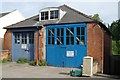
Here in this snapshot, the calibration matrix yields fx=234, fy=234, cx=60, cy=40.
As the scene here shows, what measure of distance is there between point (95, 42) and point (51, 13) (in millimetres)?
5749

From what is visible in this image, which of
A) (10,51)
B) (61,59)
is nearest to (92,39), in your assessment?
(61,59)

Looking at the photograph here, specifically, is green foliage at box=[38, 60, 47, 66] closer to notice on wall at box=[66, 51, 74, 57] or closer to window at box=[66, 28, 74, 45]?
notice on wall at box=[66, 51, 74, 57]

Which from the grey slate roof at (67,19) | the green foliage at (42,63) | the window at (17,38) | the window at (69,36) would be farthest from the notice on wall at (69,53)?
the window at (17,38)

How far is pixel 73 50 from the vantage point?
786 inches

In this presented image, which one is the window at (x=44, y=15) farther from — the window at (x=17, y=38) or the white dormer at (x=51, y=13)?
the window at (x=17, y=38)

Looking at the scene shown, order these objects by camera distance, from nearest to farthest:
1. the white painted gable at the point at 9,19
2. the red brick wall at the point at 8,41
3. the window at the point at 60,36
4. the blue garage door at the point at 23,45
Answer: the window at the point at 60,36 < the blue garage door at the point at 23,45 < the red brick wall at the point at 8,41 < the white painted gable at the point at 9,19

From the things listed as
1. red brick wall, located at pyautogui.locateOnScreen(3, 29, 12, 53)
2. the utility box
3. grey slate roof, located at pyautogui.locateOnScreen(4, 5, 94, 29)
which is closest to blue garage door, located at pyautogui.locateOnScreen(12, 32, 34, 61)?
red brick wall, located at pyautogui.locateOnScreen(3, 29, 12, 53)

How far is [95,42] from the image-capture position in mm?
19203

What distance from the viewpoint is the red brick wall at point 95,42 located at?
18922 mm

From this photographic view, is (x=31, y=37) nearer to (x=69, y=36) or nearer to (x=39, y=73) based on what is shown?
(x=69, y=36)

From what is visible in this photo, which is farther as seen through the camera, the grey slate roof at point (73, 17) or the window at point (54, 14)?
the window at point (54, 14)

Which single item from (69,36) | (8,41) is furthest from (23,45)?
(69,36)

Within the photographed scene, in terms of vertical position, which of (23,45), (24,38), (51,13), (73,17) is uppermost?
(51,13)

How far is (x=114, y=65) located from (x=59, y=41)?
203 inches
